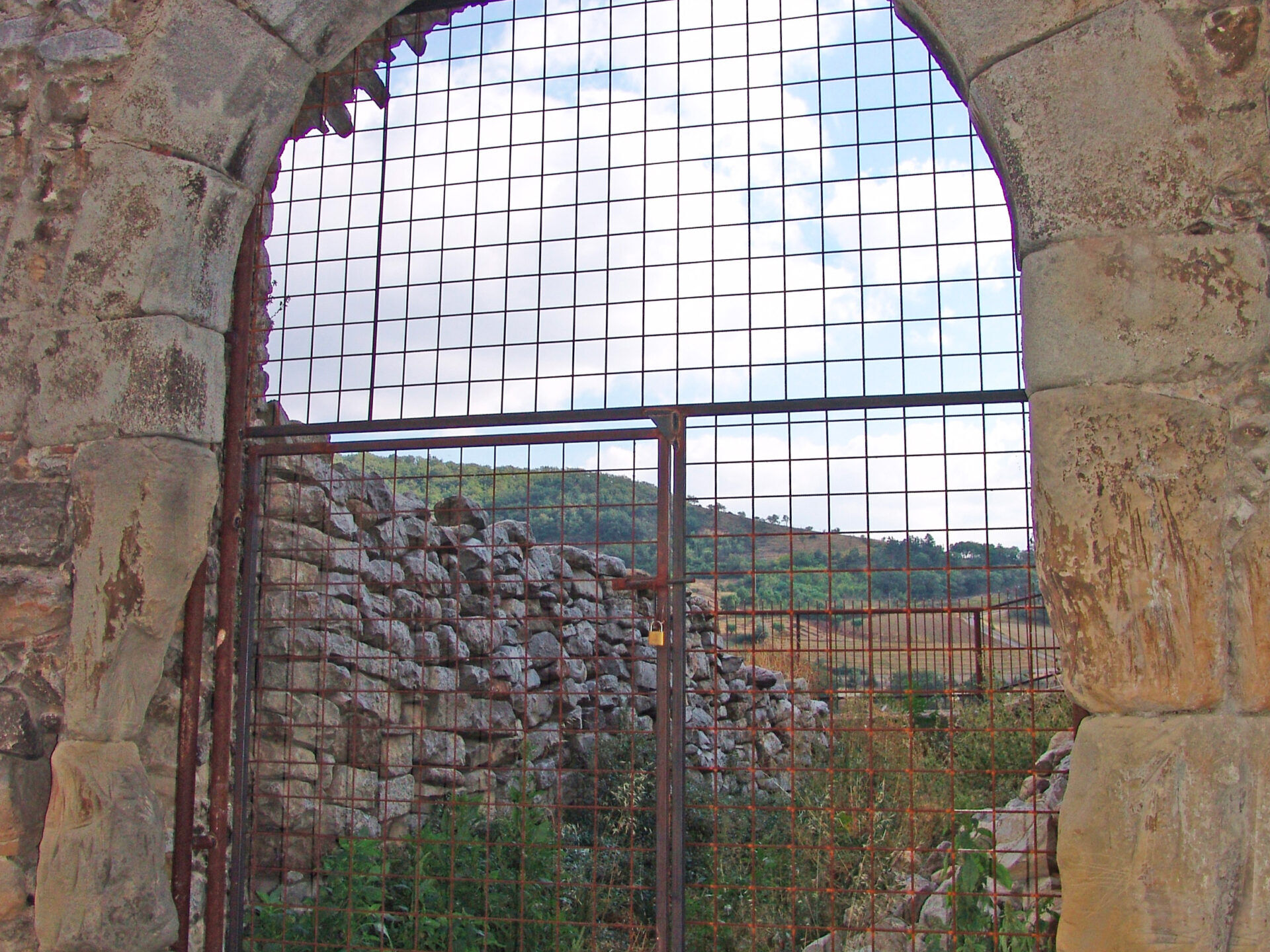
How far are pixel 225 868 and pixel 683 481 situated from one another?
1760 mm

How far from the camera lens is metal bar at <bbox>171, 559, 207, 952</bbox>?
2795mm

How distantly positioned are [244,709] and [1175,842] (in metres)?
2.47

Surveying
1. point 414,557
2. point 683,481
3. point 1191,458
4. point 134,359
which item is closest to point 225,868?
point 134,359

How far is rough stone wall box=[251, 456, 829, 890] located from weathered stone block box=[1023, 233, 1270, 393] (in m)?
1.19

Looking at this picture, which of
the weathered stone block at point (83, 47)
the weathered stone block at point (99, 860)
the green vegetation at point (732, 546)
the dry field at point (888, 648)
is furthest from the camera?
the green vegetation at point (732, 546)

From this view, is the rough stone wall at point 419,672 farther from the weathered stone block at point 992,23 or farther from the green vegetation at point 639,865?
the weathered stone block at point 992,23

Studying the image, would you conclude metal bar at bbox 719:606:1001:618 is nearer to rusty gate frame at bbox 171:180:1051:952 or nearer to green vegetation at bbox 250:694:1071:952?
rusty gate frame at bbox 171:180:1051:952

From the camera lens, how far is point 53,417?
8.82 feet

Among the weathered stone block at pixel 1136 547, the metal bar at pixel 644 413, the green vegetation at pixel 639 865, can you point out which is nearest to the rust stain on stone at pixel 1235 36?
the weathered stone block at pixel 1136 547

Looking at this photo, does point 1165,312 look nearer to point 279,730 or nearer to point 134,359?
point 134,359

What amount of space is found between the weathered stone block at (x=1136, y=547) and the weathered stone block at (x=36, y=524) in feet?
7.95

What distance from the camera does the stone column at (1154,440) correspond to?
6.22 ft

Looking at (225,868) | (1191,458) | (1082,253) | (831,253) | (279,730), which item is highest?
(831,253)

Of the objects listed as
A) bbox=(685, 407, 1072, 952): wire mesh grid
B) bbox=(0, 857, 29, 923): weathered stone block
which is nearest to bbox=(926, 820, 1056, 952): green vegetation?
bbox=(685, 407, 1072, 952): wire mesh grid
